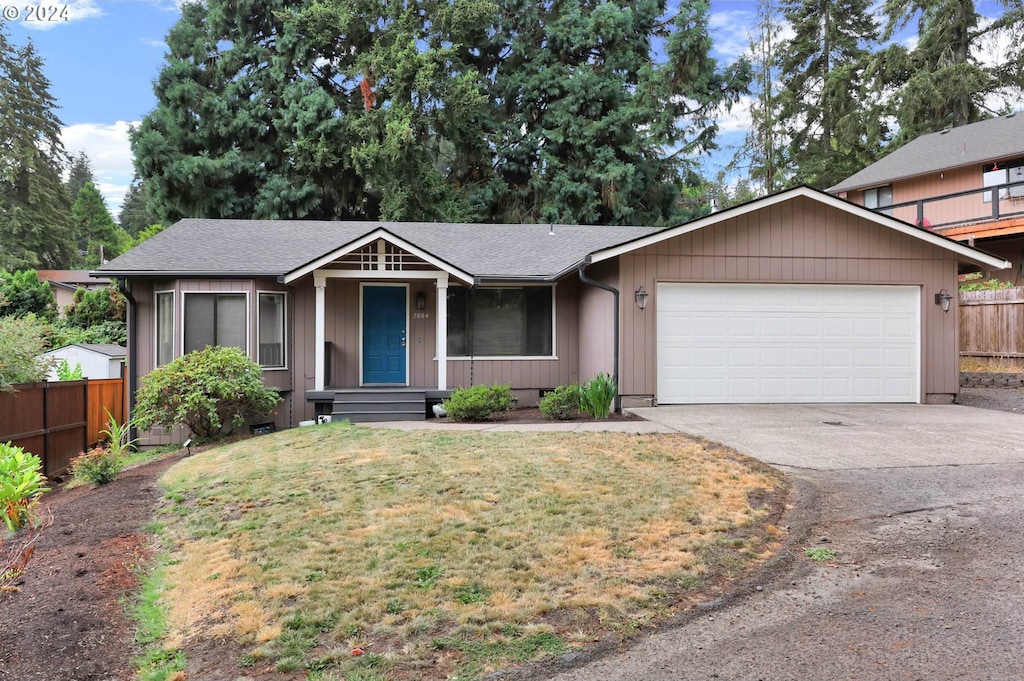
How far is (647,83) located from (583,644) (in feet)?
80.1

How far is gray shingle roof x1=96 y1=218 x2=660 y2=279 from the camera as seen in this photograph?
11867mm

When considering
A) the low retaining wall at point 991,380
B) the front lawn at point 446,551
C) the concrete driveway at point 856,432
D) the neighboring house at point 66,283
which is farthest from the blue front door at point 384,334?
the neighboring house at point 66,283

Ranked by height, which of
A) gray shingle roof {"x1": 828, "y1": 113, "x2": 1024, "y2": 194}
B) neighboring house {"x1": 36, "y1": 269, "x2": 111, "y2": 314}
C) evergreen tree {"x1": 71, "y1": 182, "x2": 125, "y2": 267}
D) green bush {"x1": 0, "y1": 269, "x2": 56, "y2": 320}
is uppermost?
evergreen tree {"x1": 71, "y1": 182, "x2": 125, "y2": 267}

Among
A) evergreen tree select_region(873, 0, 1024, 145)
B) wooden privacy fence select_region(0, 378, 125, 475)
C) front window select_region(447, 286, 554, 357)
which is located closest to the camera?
wooden privacy fence select_region(0, 378, 125, 475)

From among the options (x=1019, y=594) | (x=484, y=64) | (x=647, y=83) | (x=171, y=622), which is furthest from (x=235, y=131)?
(x=1019, y=594)

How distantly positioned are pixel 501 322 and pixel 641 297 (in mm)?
2945

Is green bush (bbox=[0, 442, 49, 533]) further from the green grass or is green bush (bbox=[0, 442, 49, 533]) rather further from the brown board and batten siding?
the brown board and batten siding

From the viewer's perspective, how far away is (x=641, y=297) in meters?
11.2

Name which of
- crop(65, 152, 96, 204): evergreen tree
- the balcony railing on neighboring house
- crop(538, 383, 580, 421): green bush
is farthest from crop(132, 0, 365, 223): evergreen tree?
crop(65, 152, 96, 204): evergreen tree

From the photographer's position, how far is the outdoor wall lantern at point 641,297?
36.6 feet

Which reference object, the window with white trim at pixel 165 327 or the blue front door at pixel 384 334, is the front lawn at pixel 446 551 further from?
the blue front door at pixel 384 334

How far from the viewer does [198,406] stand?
9773 mm

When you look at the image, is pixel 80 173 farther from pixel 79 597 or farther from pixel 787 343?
pixel 79 597

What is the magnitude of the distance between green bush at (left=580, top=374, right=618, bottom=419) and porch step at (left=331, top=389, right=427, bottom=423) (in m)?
2.71
